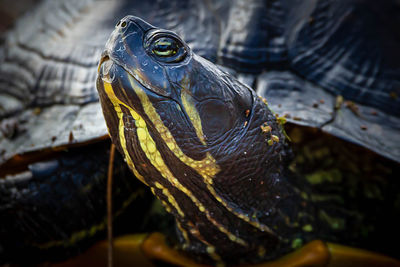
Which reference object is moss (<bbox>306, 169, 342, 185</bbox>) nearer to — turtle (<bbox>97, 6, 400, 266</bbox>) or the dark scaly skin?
turtle (<bbox>97, 6, 400, 266</bbox>)

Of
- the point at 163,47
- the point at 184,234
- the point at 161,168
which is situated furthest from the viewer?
the point at 184,234

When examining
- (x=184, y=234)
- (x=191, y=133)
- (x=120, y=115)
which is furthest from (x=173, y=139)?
(x=184, y=234)

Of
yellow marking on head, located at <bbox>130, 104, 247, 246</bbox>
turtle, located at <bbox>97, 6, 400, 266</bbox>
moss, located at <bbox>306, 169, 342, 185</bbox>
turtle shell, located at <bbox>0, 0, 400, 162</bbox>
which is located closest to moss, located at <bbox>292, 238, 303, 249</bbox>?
turtle, located at <bbox>97, 6, 400, 266</bbox>

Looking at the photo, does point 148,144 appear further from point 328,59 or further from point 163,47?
point 328,59

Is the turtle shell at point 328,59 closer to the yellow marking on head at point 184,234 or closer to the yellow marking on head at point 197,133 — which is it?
the yellow marking on head at point 197,133

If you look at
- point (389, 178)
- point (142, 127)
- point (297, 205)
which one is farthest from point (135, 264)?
point (389, 178)

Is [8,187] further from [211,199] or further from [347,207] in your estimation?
[347,207]
